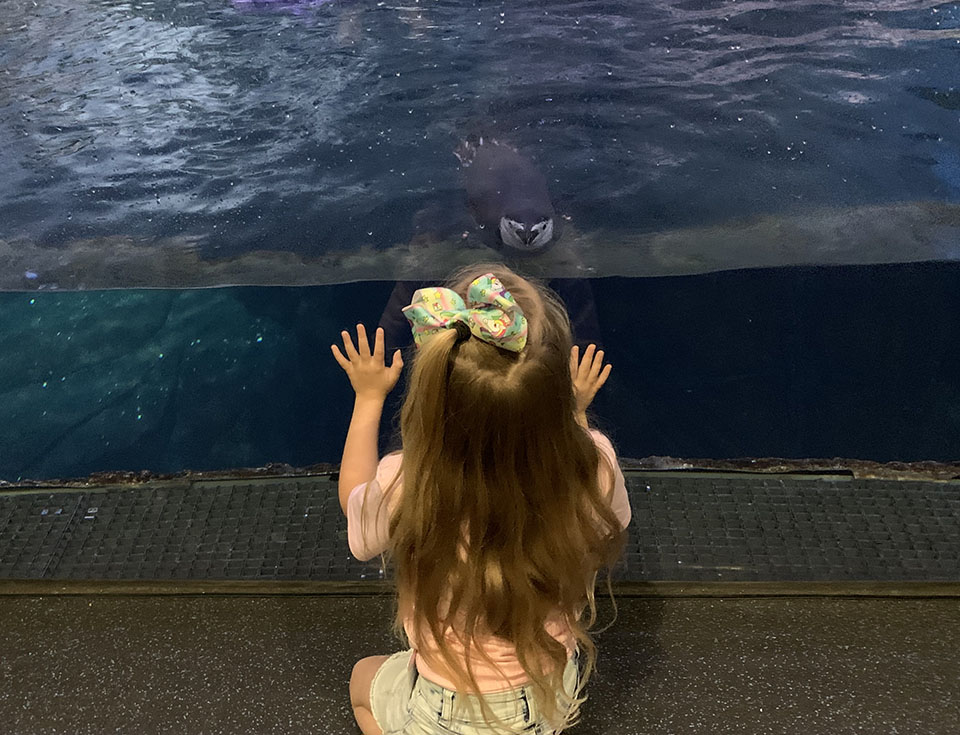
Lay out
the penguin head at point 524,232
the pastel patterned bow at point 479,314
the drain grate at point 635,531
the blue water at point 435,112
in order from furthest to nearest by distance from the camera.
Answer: the blue water at point 435,112 → the penguin head at point 524,232 → the drain grate at point 635,531 → the pastel patterned bow at point 479,314

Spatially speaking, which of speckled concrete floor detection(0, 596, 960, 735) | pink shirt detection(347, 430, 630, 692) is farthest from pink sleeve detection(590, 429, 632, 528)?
speckled concrete floor detection(0, 596, 960, 735)

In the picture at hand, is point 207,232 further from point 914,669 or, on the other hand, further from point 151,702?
point 914,669

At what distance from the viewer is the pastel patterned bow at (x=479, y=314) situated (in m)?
1.01

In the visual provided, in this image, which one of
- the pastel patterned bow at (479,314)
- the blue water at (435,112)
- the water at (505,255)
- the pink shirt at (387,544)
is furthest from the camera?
the blue water at (435,112)

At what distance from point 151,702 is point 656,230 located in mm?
2474

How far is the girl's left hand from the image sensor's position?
1326mm

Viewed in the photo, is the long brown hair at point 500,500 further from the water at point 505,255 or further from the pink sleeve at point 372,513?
the water at point 505,255

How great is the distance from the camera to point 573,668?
4.35ft

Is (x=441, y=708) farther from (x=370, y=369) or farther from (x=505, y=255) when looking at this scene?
(x=505, y=255)

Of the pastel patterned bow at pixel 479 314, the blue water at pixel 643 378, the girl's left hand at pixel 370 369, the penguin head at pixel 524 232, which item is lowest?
the blue water at pixel 643 378

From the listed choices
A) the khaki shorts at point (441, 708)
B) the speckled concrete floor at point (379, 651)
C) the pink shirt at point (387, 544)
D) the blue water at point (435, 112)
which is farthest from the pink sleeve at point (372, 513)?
the blue water at point (435, 112)

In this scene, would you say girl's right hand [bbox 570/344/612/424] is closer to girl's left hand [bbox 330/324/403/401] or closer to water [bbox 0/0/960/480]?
girl's left hand [bbox 330/324/403/401]

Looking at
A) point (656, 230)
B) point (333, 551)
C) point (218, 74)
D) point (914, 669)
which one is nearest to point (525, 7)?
point (218, 74)

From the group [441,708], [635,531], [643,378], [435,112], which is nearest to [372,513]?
[441,708]
